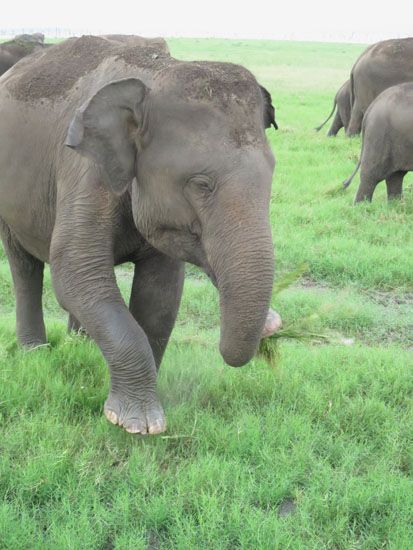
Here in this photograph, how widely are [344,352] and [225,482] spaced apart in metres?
1.66

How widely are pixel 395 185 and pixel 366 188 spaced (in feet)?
1.19

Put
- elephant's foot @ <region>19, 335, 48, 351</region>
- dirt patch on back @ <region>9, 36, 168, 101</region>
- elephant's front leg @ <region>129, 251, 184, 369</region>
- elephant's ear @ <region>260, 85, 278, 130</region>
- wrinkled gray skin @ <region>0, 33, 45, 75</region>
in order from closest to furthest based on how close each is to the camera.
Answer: elephant's ear @ <region>260, 85, 278, 130</region> < dirt patch on back @ <region>9, 36, 168, 101</region> < elephant's front leg @ <region>129, 251, 184, 369</region> < elephant's foot @ <region>19, 335, 48, 351</region> < wrinkled gray skin @ <region>0, 33, 45, 75</region>

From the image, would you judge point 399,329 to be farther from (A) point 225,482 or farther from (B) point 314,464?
(A) point 225,482

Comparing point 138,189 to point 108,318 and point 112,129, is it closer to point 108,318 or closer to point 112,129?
point 112,129

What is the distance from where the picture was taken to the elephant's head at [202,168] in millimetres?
2574

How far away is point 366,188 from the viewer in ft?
28.8

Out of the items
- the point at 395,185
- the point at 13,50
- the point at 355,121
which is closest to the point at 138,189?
the point at 13,50

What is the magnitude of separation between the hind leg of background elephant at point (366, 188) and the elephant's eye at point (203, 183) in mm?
6348

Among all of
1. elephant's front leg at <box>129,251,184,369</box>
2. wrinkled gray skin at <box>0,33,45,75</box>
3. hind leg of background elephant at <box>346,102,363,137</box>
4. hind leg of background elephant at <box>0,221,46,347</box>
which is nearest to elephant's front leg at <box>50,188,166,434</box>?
elephant's front leg at <box>129,251,184,369</box>

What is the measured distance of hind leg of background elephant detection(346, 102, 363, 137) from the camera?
13.9 meters

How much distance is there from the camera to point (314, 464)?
10.2 ft

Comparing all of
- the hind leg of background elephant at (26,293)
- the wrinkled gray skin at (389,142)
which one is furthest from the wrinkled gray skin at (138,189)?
the wrinkled gray skin at (389,142)

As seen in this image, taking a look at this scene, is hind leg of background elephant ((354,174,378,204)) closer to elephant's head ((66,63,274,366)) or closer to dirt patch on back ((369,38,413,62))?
dirt patch on back ((369,38,413,62))

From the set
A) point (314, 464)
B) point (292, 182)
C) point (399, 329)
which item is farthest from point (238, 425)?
point (292, 182)
